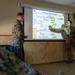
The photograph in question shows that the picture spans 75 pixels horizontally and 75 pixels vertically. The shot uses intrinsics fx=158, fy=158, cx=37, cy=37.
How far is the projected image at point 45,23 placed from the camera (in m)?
5.58

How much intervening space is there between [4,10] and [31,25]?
111 cm

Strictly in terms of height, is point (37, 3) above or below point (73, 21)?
above

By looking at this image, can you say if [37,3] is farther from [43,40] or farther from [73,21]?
[73,21]

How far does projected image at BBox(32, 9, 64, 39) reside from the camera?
558 cm

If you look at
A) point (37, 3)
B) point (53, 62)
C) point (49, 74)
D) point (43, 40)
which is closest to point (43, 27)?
point (43, 40)

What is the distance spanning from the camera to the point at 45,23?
5816mm

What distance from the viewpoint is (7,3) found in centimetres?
481

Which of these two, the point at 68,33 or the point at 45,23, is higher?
the point at 45,23

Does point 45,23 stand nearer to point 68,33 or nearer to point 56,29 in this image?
point 56,29

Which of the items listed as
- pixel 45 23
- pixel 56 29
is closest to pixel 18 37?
pixel 45 23

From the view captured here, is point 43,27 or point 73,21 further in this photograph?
point 73,21

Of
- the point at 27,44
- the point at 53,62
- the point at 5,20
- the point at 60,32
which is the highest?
the point at 5,20

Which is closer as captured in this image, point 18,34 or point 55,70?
point 18,34

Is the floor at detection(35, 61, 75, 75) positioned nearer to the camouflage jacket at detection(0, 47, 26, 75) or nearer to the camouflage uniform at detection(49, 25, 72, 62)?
the camouflage uniform at detection(49, 25, 72, 62)
